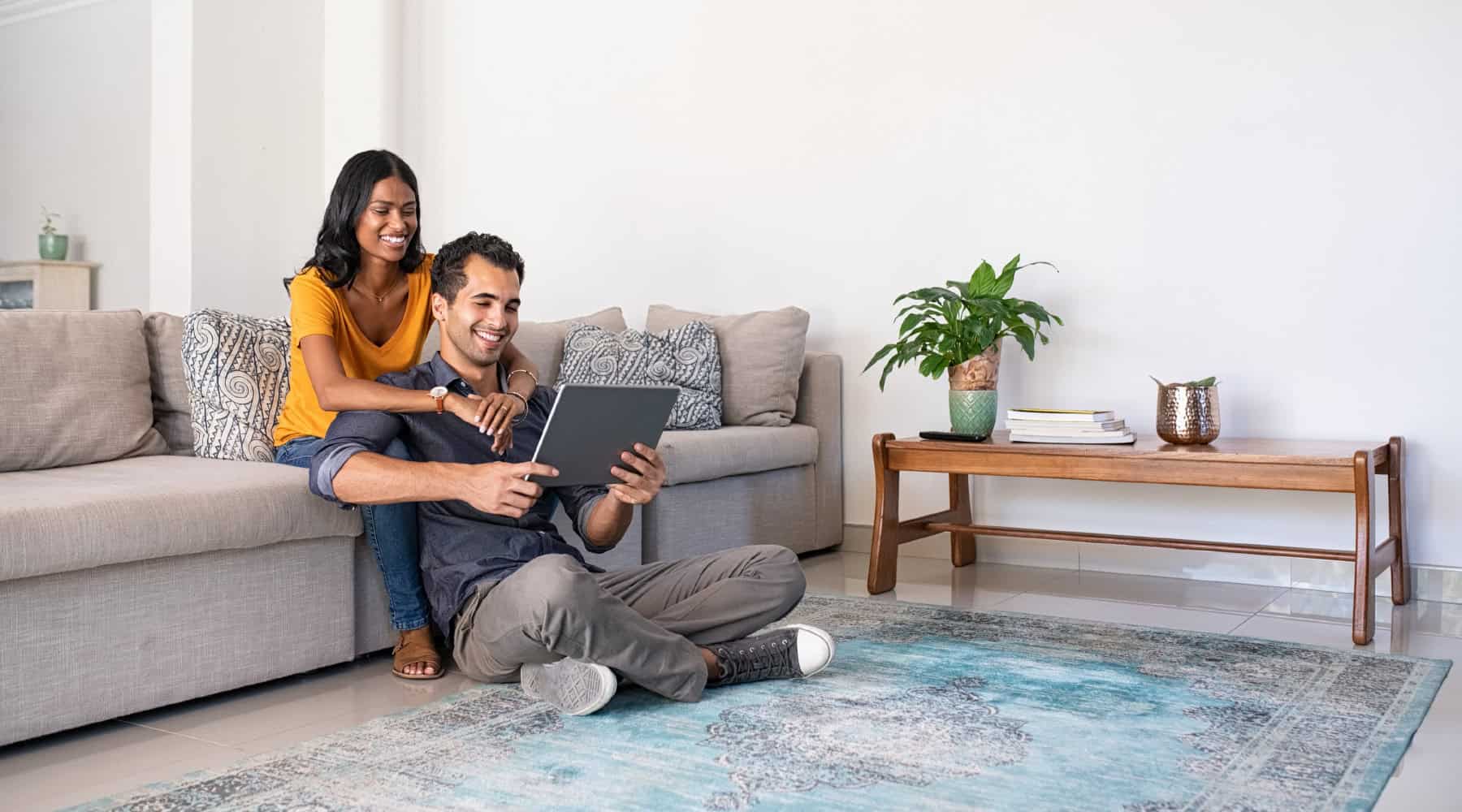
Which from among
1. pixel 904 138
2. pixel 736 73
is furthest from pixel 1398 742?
pixel 736 73

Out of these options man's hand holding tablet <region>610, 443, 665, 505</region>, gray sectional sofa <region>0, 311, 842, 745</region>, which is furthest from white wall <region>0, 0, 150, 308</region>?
man's hand holding tablet <region>610, 443, 665, 505</region>

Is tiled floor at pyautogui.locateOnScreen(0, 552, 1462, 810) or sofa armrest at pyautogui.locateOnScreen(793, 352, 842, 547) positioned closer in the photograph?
tiled floor at pyautogui.locateOnScreen(0, 552, 1462, 810)

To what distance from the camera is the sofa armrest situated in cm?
425

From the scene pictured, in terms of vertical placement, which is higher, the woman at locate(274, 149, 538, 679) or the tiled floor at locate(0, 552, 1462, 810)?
the woman at locate(274, 149, 538, 679)

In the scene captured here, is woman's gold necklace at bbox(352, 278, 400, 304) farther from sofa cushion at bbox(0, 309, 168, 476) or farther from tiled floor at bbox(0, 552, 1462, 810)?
tiled floor at bbox(0, 552, 1462, 810)

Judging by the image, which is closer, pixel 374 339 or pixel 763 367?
pixel 374 339

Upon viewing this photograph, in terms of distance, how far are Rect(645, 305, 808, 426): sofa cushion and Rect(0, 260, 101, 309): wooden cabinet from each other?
15.1 feet

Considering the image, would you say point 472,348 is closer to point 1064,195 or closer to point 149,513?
point 149,513

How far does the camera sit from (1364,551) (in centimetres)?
294

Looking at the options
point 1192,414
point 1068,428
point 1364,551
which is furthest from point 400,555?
point 1364,551

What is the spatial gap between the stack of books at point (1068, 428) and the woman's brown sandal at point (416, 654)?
5.72ft

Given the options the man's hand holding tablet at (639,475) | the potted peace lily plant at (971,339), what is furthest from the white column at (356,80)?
the man's hand holding tablet at (639,475)

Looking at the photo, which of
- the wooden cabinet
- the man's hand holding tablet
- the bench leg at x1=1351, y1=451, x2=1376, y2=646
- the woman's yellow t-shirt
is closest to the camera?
the man's hand holding tablet

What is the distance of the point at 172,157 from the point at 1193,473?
3821mm
